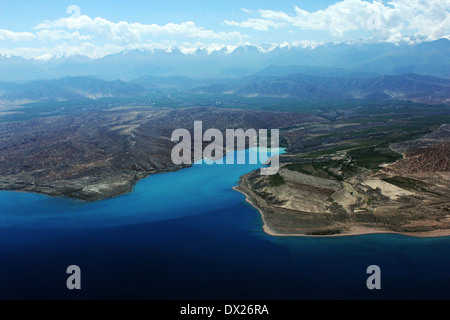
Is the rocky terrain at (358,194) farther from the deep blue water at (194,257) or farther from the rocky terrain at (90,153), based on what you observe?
the rocky terrain at (90,153)

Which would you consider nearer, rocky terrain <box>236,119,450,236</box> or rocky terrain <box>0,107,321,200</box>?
rocky terrain <box>236,119,450,236</box>

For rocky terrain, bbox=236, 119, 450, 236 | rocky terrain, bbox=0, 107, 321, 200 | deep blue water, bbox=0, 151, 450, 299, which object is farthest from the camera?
rocky terrain, bbox=0, 107, 321, 200

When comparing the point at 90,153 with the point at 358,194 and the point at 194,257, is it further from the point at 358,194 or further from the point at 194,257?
the point at 358,194

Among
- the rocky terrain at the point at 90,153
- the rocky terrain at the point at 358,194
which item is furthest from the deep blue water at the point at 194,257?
the rocky terrain at the point at 90,153

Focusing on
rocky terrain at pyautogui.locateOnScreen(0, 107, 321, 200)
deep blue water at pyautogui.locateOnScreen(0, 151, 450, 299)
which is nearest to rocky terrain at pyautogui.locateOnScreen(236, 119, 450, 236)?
deep blue water at pyautogui.locateOnScreen(0, 151, 450, 299)

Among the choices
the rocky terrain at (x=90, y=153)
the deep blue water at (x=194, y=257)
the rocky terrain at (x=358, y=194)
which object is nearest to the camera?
the deep blue water at (x=194, y=257)

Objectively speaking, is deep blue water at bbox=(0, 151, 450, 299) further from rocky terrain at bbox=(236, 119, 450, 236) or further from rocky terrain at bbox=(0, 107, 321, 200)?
rocky terrain at bbox=(0, 107, 321, 200)

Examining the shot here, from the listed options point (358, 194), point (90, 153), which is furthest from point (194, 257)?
point (90, 153)

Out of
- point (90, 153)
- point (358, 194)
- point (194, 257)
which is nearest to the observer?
point (194, 257)

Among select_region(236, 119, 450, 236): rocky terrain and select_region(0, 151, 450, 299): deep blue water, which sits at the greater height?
select_region(236, 119, 450, 236): rocky terrain
